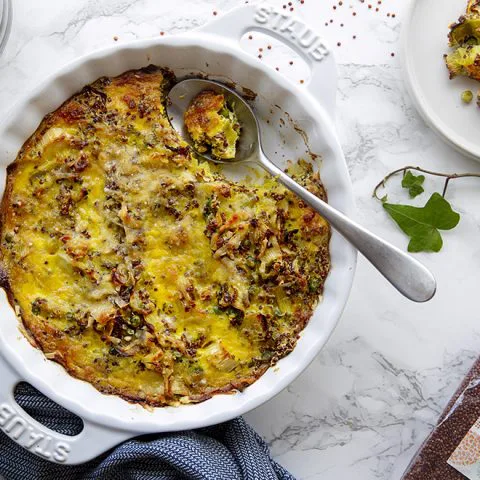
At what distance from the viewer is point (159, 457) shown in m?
2.48

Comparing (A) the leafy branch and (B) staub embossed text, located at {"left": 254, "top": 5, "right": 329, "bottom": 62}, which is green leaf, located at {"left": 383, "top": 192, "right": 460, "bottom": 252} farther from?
(B) staub embossed text, located at {"left": 254, "top": 5, "right": 329, "bottom": 62}

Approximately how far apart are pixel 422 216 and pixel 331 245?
471 millimetres

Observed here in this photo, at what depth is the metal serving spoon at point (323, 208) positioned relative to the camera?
2391 mm

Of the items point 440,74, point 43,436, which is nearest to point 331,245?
point 440,74

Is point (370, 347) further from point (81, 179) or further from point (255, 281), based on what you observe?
point (81, 179)

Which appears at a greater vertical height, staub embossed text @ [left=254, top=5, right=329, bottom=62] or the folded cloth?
staub embossed text @ [left=254, top=5, right=329, bottom=62]

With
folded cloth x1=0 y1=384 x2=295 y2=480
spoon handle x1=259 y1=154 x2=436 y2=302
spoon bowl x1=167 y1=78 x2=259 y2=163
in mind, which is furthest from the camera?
spoon bowl x1=167 y1=78 x2=259 y2=163

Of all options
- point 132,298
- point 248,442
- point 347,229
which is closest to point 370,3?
point 347,229

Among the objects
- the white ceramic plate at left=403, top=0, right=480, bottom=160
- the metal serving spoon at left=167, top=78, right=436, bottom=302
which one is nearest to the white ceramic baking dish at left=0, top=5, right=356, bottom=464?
the metal serving spoon at left=167, top=78, right=436, bottom=302

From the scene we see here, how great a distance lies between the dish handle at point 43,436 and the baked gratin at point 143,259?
17 centimetres

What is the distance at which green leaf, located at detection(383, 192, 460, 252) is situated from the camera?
2.81 meters

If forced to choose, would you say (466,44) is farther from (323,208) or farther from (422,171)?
(323,208)

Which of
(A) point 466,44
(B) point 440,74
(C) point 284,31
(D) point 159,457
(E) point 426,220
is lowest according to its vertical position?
(D) point 159,457

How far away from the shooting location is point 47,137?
2596 millimetres
